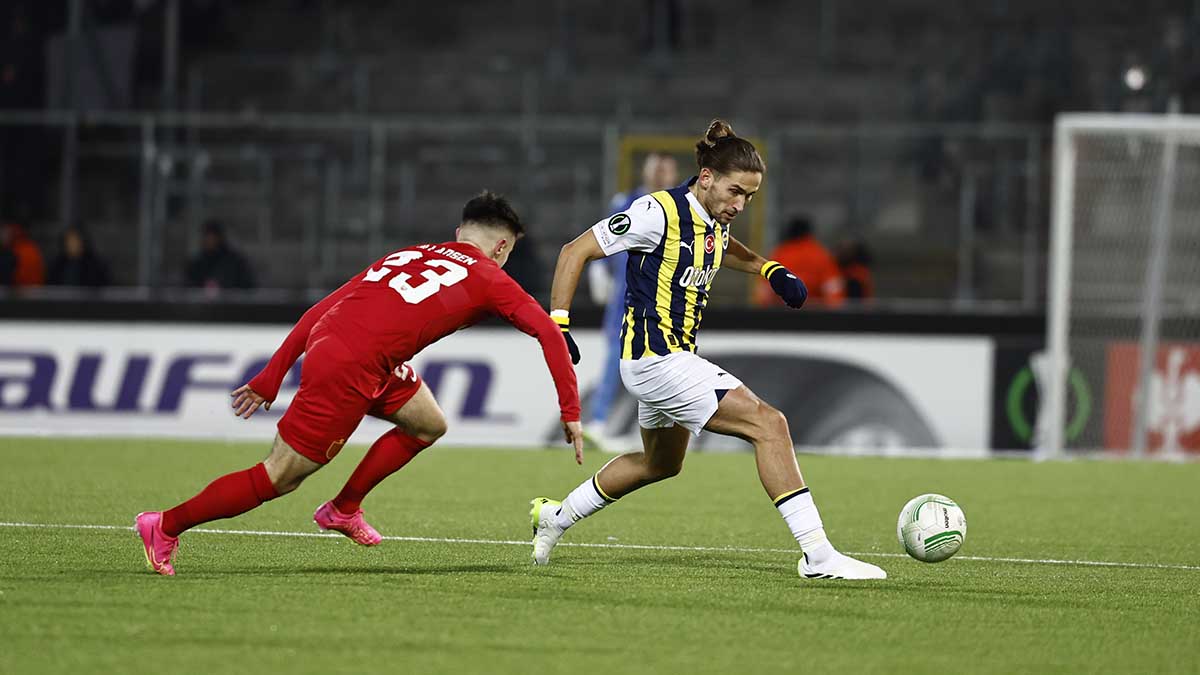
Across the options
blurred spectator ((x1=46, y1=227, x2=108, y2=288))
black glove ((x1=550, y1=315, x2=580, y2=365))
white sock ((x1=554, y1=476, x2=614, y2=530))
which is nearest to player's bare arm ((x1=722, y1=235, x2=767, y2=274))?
black glove ((x1=550, y1=315, x2=580, y2=365))

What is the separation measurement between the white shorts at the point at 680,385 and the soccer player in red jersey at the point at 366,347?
0.48m

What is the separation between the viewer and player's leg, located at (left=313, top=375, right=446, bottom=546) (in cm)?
802

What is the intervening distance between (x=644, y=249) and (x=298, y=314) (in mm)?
9202

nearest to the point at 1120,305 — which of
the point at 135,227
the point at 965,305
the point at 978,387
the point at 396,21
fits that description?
the point at 978,387

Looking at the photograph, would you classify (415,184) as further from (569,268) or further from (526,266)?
(569,268)

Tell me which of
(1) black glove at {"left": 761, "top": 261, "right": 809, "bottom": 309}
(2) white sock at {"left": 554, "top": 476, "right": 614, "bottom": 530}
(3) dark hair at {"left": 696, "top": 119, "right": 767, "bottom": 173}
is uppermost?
(3) dark hair at {"left": 696, "top": 119, "right": 767, "bottom": 173}

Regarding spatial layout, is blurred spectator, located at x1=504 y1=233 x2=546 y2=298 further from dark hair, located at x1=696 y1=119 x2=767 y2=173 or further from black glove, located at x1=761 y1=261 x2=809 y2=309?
dark hair, located at x1=696 y1=119 x2=767 y2=173

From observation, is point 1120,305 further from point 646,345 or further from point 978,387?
point 646,345

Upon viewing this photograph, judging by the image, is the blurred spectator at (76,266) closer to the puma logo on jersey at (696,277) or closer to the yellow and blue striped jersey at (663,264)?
the yellow and blue striped jersey at (663,264)

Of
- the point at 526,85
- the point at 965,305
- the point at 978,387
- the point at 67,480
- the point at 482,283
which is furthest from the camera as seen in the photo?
the point at 526,85

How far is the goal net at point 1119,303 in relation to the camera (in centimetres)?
1572

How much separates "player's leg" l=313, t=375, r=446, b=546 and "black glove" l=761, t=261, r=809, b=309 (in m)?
1.62

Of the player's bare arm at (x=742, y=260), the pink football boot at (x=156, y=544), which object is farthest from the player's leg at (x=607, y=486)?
the pink football boot at (x=156, y=544)

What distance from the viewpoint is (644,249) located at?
763 centimetres
